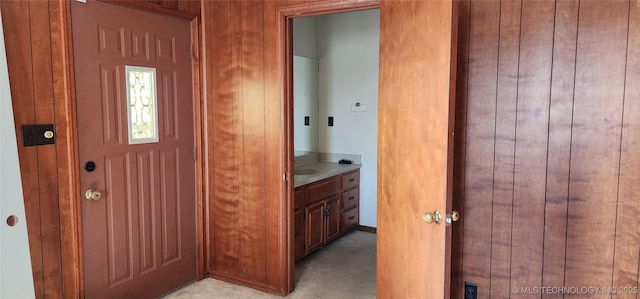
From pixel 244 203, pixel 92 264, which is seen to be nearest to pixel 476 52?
pixel 244 203

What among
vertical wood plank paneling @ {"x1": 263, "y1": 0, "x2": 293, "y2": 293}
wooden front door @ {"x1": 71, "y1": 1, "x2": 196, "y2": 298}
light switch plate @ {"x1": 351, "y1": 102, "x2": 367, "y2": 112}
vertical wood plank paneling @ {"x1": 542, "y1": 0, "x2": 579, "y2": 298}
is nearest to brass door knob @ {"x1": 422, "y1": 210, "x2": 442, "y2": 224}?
vertical wood plank paneling @ {"x1": 542, "y1": 0, "x2": 579, "y2": 298}

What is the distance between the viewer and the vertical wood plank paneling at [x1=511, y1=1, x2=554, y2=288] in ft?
6.91

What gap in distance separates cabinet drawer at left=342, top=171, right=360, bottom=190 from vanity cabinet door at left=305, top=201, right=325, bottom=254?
461 mm

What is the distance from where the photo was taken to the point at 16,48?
6.93 ft

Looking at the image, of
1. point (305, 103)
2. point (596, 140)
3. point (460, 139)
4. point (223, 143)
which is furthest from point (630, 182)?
point (305, 103)

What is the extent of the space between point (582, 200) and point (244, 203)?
2.21 m

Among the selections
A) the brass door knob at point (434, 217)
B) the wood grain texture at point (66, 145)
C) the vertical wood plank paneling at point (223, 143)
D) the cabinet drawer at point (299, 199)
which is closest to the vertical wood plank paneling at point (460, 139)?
the brass door knob at point (434, 217)

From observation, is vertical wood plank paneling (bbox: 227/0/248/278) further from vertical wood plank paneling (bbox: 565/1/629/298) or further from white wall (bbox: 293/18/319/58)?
vertical wood plank paneling (bbox: 565/1/629/298)

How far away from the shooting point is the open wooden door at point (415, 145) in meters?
1.92

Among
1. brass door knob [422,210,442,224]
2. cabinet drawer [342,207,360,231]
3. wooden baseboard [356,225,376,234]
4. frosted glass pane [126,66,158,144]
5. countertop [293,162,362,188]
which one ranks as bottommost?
wooden baseboard [356,225,376,234]

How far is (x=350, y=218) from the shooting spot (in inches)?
178

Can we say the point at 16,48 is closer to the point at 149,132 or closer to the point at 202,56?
the point at 149,132

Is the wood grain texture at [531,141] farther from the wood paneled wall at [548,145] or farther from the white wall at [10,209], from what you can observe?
the white wall at [10,209]

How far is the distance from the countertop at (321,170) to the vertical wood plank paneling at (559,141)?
6.23 feet
